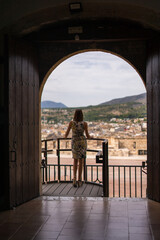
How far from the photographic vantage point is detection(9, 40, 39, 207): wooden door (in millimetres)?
4125

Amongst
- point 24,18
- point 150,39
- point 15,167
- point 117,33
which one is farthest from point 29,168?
point 150,39

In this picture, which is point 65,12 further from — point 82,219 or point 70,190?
point 70,190

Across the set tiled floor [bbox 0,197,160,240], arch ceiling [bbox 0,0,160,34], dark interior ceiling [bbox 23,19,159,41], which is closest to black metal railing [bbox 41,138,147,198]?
tiled floor [bbox 0,197,160,240]

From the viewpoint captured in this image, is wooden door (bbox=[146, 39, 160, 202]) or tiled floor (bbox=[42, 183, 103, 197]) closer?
wooden door (bbox=[146, 39, 160, 202])

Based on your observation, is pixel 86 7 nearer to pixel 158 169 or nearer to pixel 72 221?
pixel 158 169

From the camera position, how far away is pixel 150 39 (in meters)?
4.58

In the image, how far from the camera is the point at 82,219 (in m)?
3.61

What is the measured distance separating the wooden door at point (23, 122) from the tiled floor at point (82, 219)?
0.92ft

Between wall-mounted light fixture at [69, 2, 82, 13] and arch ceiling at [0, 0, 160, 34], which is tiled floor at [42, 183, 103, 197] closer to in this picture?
arch ceiling at [0, 0, 160, 34]

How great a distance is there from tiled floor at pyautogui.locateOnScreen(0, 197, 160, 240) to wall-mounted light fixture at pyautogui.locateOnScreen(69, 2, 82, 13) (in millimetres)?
2838

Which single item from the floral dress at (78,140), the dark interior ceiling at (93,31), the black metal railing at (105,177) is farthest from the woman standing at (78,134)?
the dark interior ceiling at (93,31)

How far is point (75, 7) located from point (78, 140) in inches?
89.0

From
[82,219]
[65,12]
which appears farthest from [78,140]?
[65,12]

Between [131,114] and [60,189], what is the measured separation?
9525 millimetres
